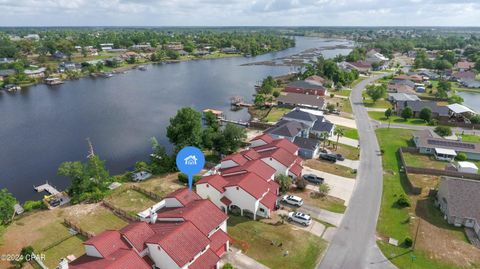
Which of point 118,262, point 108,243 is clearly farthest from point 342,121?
point 118,262

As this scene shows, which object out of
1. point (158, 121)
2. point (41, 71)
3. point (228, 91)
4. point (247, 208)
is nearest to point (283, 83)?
point (228, 91)

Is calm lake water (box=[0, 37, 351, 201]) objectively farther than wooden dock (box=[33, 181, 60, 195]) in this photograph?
Yes

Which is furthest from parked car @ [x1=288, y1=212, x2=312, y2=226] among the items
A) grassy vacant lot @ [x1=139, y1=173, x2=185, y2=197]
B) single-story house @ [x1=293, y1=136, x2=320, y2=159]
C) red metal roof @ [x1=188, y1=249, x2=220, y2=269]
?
single-story house @ [x1=293, y1=136, x2=320, y2=159]

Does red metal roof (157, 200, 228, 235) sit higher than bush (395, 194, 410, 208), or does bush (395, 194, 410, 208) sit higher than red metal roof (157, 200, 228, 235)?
red metal roof (157, 200, 228, 235)

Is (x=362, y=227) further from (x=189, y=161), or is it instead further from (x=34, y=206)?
(x=34, y=206)

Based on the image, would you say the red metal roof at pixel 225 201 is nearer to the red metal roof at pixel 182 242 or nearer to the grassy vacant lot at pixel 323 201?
the red metal roof at pixel 182 242

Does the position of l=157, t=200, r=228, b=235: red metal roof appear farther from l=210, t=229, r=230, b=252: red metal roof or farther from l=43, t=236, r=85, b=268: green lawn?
l=43, t=236, r=85, b=268: green lawn
